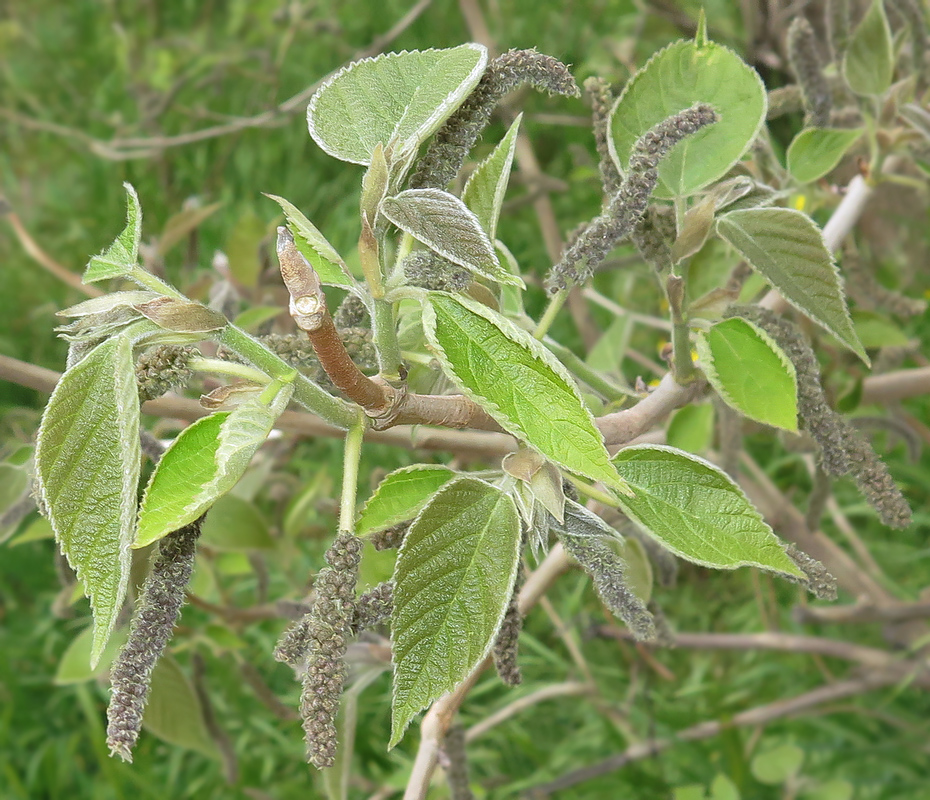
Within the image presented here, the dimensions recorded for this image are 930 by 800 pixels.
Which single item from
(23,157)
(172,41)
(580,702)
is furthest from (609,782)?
(23,157)

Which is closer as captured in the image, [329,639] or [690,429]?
[329,639]

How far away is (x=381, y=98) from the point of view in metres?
0.48

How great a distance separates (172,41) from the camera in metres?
2.12

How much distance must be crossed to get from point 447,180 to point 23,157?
2.09 metres

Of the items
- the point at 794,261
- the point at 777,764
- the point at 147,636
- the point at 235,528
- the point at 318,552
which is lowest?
the point at 318,552

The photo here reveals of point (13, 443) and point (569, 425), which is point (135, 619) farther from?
point (13, 443)

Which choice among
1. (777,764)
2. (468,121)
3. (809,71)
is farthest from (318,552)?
(468,121)

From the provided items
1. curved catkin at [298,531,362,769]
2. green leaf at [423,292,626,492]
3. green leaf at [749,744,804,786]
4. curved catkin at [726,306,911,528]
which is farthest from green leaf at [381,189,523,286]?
green leaf at [749,744,804,786]

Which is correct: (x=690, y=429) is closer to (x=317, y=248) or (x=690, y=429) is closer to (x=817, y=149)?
(x=817, y=149)

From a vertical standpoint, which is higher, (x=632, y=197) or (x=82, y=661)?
(x=632, y=197)

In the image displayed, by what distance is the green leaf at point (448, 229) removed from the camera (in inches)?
15.0

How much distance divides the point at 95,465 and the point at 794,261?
1.14 feet

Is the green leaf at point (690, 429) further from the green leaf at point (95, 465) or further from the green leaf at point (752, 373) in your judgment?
the green leaf at point (95, 465)

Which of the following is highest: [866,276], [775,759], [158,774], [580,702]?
[866,276]
